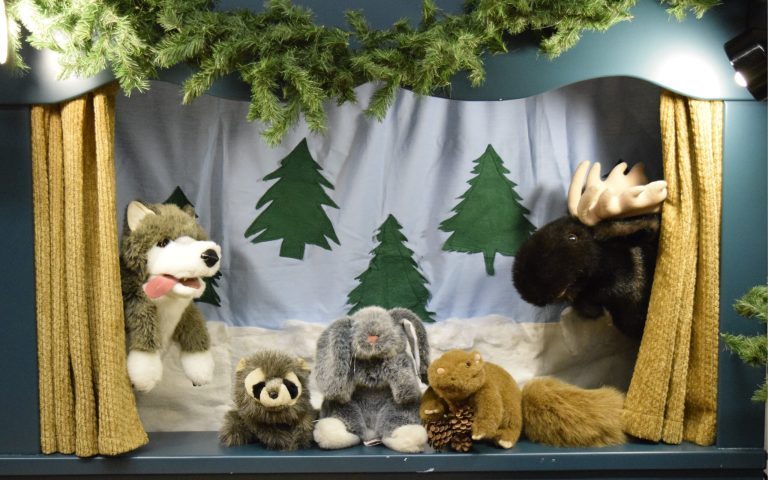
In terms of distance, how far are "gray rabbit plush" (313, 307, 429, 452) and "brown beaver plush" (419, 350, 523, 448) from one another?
46 millimetres

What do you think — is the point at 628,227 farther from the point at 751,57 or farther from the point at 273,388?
the point at 273,388

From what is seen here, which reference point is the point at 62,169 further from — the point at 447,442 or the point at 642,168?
the point at 642,168

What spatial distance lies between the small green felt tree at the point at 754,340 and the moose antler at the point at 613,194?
269 millimetres

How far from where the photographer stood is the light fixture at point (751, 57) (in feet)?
4.24

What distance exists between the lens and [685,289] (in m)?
1.45

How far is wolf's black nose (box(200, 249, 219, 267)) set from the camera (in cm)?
142

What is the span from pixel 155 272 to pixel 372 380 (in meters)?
0.49

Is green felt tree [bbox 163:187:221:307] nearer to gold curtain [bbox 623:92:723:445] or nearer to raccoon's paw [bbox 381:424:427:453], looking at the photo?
raccoon's paw [bbox 381:424:427:453]

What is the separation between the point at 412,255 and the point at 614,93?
2.08 feet

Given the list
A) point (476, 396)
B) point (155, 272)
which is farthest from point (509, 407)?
point (155, 272)

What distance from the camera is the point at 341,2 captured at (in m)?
1.53

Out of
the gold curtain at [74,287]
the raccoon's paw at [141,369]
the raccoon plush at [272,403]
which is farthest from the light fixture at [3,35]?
the raccoon plush at [272,403]

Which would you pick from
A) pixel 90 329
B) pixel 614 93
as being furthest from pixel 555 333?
pixel 90 329

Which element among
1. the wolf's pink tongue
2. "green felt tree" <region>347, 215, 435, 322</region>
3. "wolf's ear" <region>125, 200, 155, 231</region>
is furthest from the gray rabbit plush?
"wolf's ear" <region>125, 200, 155, 231</region>
